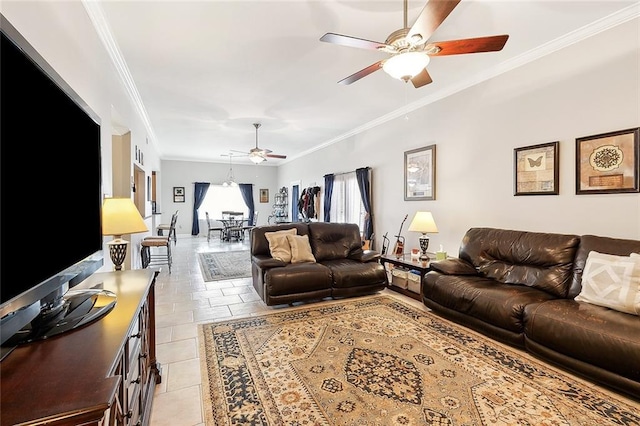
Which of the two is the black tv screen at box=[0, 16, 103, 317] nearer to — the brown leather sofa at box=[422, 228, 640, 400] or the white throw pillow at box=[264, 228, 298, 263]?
the white throw pillow at box=[264, 228, 298, 263]

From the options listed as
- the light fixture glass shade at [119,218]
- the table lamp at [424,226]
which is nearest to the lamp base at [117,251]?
the light fixture glass shade at [119,218]

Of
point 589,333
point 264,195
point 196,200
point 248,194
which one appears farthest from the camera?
point 264,195

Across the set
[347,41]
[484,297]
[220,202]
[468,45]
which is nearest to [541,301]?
[484,297]

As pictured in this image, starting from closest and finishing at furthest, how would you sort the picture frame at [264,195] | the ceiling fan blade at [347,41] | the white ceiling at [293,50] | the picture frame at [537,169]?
the ceiling fan blade at [347,41] < the white ceiling at [293,50] < the picture frame at [537,169] < the picture frame at [264,195]

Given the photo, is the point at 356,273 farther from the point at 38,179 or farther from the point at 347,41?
the point at 38,179

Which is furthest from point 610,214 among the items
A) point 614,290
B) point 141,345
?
point 141,345

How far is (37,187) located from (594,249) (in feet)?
12.4

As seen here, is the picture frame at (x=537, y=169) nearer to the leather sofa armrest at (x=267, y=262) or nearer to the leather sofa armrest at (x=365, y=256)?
the leather sofa armrest at (x=365, y=256)

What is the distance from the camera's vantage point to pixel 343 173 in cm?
716

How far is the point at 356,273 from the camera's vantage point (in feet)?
13.1

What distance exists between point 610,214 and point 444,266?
153cm

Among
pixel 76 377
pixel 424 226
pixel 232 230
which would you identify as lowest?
pixel 232 230

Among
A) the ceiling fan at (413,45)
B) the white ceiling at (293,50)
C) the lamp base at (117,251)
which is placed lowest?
the lamp base at (117,251)

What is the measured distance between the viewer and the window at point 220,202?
11.3 metres
